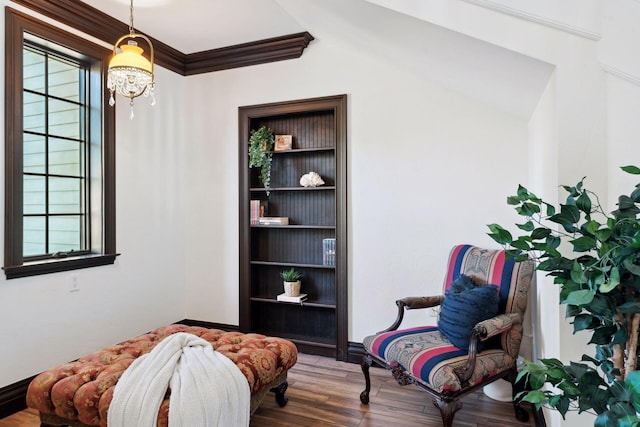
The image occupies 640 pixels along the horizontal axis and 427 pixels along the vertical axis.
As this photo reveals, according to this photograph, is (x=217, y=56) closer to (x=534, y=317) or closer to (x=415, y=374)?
(x=415, y=374)

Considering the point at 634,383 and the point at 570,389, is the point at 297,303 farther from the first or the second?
the point at 634,383

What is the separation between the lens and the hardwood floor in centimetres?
234

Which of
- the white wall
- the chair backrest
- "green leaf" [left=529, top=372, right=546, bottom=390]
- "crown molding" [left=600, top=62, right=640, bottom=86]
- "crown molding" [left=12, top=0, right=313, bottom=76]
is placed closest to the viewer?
"green leaf" [left=529, top=372, right=546, bottom=390]

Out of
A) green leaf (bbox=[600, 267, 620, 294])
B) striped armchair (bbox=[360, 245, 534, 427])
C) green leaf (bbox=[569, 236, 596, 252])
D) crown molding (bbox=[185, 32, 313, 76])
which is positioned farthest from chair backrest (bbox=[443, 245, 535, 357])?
crown molding (bbox=[185, 32, 313, 76])

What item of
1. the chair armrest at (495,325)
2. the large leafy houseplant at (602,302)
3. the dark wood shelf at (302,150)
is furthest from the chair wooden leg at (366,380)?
the dark wood shelf at (302,150)

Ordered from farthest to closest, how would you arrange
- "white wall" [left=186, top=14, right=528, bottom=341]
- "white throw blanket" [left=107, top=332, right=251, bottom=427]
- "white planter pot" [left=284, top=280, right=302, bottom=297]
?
1. "white planter pot" [left=284, top=280, right=302, bottom=297]
2. "white wall" [left=186, top=14, right=528, bottom=341]
3. "white throw blanket" [left=107, top=332, right=251, bottom=427]

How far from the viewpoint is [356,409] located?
A: 8.16ft

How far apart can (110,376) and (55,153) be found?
1870 millimetres

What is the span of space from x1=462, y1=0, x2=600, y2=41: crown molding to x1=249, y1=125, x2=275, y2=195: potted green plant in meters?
2.43

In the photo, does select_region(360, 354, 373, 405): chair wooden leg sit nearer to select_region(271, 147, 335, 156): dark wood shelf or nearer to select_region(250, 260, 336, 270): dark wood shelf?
select_region(250, 260, 336, 270): dark wood shelf

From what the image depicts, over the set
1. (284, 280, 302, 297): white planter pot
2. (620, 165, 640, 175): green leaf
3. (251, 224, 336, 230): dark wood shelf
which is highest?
(620, 165, 640, 175): green leaf

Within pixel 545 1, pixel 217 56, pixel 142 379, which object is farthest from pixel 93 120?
pixel 545 1

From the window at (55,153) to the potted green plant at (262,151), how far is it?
1.20m

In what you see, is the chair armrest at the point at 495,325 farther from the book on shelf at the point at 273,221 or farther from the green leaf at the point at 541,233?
the book on shelf at the point at 273,221
